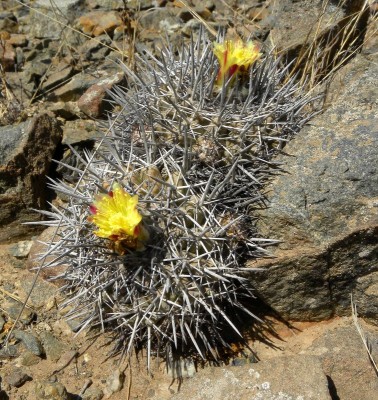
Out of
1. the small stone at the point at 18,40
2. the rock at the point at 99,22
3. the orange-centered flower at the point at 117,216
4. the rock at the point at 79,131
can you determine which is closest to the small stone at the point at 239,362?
the orange-centered flower at the point at 117,216

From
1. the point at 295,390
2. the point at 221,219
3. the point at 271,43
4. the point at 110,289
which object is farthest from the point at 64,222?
the point at 271,43

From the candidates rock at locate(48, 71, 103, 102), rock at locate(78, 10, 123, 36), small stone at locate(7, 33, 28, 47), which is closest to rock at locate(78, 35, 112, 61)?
rock at locate(78, 10, 123, 36)

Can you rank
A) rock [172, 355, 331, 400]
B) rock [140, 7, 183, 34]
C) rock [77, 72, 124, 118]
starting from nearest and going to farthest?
1. rock [172, 355, 331, 400]
2. rock [77, 72, 124, 118]
3. rock [140, 7, 183, 34]

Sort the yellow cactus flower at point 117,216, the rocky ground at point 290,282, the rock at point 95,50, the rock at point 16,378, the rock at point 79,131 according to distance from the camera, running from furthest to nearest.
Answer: the rock at point 95,50 → the rock at point 79,131 → the rock at point 16,378 → the rocky ground at point 290,282 → the yellow cactus flower at point 117,216

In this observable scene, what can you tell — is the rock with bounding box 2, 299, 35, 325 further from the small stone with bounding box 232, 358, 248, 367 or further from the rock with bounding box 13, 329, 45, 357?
the small stone with bounding box 232, 358, 248, 367

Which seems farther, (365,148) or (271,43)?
(271,43)

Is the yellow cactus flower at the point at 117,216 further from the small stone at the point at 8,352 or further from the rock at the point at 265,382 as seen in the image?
the small stone at the point at 8,352

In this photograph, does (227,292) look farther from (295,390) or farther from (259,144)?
(259,144)
